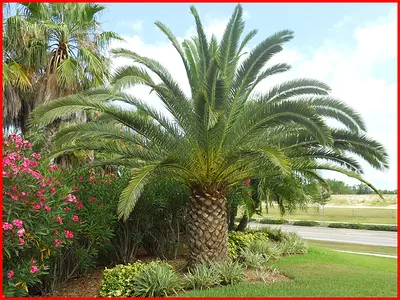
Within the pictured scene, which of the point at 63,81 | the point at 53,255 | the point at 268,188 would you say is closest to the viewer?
the point at 53,255

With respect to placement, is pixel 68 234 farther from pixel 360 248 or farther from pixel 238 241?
pixel 360 248

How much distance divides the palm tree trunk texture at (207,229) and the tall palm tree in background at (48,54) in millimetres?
7446

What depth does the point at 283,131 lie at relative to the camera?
9492mm

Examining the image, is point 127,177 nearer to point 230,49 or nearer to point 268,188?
point 230,49

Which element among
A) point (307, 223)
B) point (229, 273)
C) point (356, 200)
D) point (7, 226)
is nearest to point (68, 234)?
point (7, 226)

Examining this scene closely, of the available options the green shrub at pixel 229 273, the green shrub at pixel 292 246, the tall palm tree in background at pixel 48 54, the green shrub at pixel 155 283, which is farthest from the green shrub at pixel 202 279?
the tall palm tree in background at pixel 48 54

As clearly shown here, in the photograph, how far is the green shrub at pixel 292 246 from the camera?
42.2ft

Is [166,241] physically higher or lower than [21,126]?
lower

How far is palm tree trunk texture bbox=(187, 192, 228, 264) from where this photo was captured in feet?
29.9

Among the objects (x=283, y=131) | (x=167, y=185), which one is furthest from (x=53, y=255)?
(x=283, y=131)

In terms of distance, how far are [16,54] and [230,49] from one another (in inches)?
372

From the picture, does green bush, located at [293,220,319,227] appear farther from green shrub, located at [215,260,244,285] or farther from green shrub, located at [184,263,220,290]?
green shrub, located at [184,263,220,290]

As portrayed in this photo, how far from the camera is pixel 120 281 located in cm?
828

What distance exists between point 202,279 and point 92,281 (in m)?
3.10
